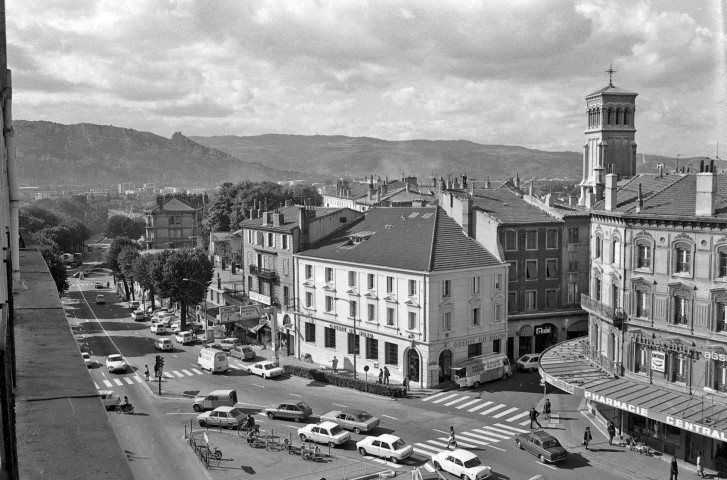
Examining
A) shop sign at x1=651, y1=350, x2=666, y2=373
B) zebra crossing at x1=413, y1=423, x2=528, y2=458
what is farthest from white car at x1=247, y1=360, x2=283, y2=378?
shop sign at x1=651, y1=350, x2=666, y2=373

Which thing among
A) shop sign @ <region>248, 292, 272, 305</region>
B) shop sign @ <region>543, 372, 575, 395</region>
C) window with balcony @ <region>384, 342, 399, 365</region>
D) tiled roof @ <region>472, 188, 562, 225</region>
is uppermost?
tiled roof @ <region>472, 188, 562, 225</region>

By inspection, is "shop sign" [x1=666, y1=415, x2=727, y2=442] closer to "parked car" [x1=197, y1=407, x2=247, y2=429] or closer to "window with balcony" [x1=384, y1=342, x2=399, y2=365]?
"window with balcony" [x1=384, y1=342, x2=399, y2=365]

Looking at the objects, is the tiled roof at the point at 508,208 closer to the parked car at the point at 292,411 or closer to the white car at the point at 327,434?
the parked car at the point at 292,411

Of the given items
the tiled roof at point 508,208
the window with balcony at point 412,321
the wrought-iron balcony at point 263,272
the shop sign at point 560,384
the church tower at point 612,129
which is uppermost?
the church tower at point 612,129

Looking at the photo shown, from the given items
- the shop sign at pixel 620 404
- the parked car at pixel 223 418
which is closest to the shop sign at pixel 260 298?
the parked car at pixel 223 418

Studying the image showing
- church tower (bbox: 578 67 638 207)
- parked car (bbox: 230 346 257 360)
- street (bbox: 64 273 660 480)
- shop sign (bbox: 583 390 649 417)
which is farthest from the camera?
church tower (bbox: 578 67 638 207)

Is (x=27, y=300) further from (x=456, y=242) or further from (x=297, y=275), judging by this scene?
(x=297, y=275)

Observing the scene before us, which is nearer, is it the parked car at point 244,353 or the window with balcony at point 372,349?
the window with balcony at point 372,349

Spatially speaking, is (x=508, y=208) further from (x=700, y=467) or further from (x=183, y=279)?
(x=183, y=279)
